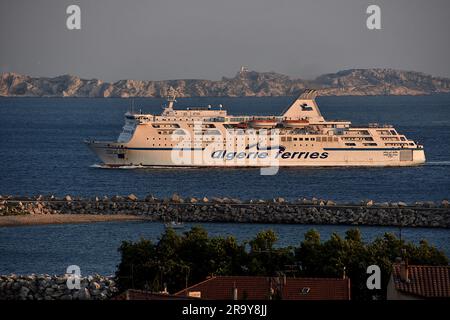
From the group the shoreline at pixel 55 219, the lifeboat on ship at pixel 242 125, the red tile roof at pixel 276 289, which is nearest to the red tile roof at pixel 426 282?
the red tile roof at pixel 276 289

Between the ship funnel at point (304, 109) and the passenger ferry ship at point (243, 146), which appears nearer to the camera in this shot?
the passenger ferry ship at point (243, 146)

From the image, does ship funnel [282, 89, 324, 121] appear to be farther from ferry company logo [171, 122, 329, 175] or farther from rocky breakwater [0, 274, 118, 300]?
rocky breakwater [0, 274, 118, 300]

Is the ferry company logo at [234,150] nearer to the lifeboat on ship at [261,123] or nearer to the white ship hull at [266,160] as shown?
the white ship hull at [266,160]

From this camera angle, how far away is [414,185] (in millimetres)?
51219

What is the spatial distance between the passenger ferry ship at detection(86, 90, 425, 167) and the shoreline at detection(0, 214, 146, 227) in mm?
17863

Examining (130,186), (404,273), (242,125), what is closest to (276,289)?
(404,273)

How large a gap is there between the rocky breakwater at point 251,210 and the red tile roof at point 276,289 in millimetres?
17960

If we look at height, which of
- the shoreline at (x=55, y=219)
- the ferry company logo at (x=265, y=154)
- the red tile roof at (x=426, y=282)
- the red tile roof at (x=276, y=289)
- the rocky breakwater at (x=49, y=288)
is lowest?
the rocky breakwater at (x=49, y=288)

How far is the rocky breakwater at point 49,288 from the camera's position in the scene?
Result: 990 inches

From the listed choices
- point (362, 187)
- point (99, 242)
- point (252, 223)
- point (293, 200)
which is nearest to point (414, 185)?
point (362, 187)

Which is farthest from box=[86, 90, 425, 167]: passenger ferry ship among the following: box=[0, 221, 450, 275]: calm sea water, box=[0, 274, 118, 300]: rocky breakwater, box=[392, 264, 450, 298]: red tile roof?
box=[392, 264, 450, 298]: red tile roof

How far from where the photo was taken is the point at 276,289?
19.1 metres

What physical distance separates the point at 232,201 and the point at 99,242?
845cm
